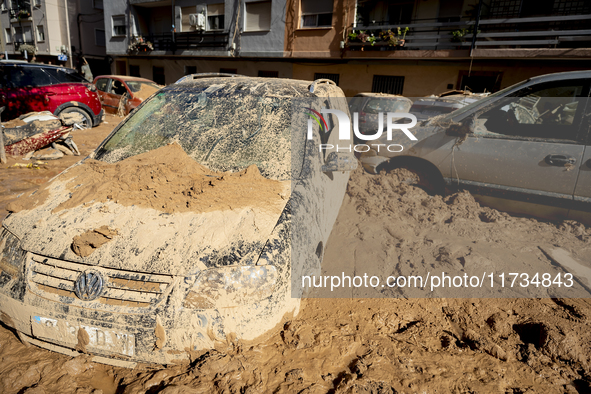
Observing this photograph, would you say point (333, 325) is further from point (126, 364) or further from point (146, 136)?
point (146, 136)

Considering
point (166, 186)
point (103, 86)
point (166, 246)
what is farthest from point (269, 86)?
point (103, 86)

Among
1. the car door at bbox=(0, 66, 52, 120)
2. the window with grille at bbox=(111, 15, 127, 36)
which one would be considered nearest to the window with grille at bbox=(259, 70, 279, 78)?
the car door at bbox=(0, 66, 52, 120)

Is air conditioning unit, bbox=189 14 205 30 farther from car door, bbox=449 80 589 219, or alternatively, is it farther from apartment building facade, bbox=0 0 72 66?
car door, bbox=449 80 589 219

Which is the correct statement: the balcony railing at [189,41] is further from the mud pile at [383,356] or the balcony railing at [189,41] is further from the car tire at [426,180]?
the mud pile at [383,356]

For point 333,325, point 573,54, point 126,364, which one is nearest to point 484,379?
point 333,325

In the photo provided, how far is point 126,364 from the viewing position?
1960 millimetres

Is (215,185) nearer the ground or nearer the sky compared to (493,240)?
nearer the sky

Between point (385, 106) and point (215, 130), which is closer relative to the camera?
point (215, 130)

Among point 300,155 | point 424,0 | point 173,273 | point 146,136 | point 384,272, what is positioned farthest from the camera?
point 424,0

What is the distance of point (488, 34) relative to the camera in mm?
11773

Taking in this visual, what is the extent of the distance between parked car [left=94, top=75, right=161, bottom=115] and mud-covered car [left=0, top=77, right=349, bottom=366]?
10813mm

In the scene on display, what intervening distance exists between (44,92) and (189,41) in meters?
13.6

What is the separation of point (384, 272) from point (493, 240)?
150cm

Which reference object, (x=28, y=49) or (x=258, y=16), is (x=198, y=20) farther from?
(x=28, y=49)
